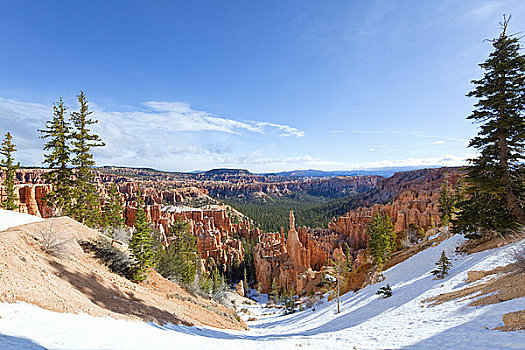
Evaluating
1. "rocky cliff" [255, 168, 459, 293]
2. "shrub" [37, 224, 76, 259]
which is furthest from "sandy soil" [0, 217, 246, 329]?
"rocky cliff" [255, 168, 459, 293]

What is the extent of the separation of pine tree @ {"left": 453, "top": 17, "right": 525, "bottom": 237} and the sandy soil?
18841 millimetres

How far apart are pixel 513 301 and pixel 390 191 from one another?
133296 mm

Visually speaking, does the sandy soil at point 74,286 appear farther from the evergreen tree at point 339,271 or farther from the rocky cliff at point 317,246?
the rocky cliff at point 317,246

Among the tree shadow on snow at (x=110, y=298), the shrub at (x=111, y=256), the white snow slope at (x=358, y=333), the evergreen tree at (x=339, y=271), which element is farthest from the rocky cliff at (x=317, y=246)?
the tree shadow on snow at (x=110, y=298)

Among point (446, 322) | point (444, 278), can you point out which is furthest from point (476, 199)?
point (446, 322)

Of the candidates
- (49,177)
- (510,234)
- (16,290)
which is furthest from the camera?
(49,177)

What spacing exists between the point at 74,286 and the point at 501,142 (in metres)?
23.9

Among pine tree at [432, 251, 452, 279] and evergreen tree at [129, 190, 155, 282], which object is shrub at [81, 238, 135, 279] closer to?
evergreen tree at [129, 190, 155, 282]

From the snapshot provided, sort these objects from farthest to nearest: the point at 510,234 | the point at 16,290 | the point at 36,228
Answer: the point at 510,234
the point at 36,228
the point at 16,290

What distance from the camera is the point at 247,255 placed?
238 feet

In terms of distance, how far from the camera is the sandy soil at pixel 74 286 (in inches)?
296

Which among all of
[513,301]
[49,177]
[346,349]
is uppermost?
[49,177]

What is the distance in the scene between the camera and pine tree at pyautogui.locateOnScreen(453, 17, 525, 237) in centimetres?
1495

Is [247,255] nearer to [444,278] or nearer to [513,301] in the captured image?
A: [444,278]
